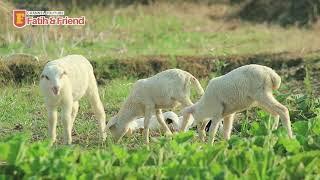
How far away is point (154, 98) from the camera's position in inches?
409

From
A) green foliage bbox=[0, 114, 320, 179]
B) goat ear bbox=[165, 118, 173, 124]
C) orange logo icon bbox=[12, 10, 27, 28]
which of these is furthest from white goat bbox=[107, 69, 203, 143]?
orange logo icon bbox=[12, 10, 27, 28]

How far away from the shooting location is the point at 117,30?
1961 cm

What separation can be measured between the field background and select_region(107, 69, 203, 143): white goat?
24 centimetres

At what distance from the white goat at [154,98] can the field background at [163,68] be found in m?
0.24

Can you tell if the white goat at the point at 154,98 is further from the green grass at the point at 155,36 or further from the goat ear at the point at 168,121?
the green grass at the point at 155,36

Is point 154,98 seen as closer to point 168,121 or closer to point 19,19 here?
point 168,121

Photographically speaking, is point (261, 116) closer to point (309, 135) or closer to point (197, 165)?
point (309, 135)

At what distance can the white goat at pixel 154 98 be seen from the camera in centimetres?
1024

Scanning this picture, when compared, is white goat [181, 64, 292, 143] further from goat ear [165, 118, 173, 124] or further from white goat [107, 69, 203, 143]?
goat ear [165, 118, 173, 124]

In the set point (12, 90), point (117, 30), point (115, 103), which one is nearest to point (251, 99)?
point (115, 103)

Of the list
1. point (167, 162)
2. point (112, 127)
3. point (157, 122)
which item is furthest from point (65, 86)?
point (167, 162)

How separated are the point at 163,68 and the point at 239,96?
529 centimetres

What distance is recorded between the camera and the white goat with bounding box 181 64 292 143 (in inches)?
370

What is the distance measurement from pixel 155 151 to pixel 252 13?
49.2ft
